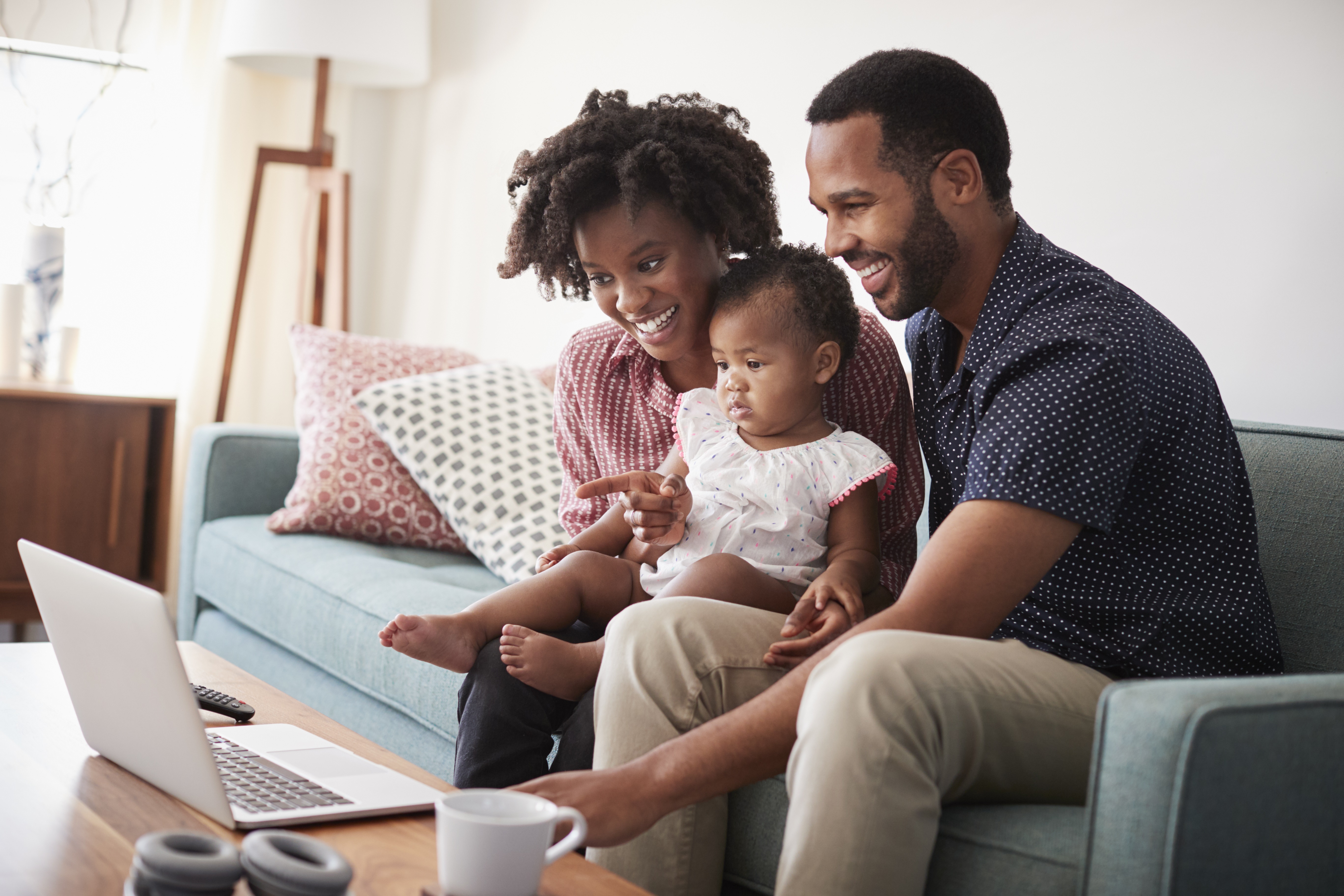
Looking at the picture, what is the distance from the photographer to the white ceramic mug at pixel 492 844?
0.71 meters

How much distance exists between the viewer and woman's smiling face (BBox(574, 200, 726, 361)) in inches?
59.6

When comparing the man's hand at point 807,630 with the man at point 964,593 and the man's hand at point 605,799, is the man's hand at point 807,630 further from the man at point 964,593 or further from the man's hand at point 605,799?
the man's hand at point 605,799

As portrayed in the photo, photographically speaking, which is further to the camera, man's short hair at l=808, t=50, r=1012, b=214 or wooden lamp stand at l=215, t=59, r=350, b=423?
wooden lamp stand at l=215, t=59, r=350, b=423

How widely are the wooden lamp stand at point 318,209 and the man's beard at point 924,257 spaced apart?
2270 mm

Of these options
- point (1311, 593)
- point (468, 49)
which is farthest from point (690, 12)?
point (1311, 593)

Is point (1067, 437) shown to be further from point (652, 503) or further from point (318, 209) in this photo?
point (318, 209)

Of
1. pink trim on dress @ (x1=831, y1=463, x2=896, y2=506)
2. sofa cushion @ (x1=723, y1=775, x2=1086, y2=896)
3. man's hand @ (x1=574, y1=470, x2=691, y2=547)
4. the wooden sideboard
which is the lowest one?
the wooden sideboard

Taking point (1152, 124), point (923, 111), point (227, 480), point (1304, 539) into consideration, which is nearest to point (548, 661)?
point (923, 111)

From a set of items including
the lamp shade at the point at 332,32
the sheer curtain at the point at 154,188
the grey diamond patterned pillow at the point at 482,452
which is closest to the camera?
the grey diamond patterned pillow at the point at 482,452

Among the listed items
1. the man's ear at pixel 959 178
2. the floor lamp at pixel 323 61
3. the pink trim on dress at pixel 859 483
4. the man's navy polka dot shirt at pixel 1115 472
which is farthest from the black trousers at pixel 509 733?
the floor lamp at pixel 323 61

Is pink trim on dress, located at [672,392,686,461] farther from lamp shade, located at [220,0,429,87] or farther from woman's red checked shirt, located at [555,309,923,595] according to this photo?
lamp shade, located at [220,0,429,87]

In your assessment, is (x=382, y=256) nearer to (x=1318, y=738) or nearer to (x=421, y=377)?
(x=421, y=377)

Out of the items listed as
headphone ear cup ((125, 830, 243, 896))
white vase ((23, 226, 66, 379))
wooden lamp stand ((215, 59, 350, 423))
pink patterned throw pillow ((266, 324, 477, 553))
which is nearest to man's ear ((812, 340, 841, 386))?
headphone ear cup ((125, 830, 243, 896))

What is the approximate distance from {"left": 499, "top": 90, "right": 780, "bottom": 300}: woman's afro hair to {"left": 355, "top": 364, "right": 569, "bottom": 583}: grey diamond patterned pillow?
1.87 ft
